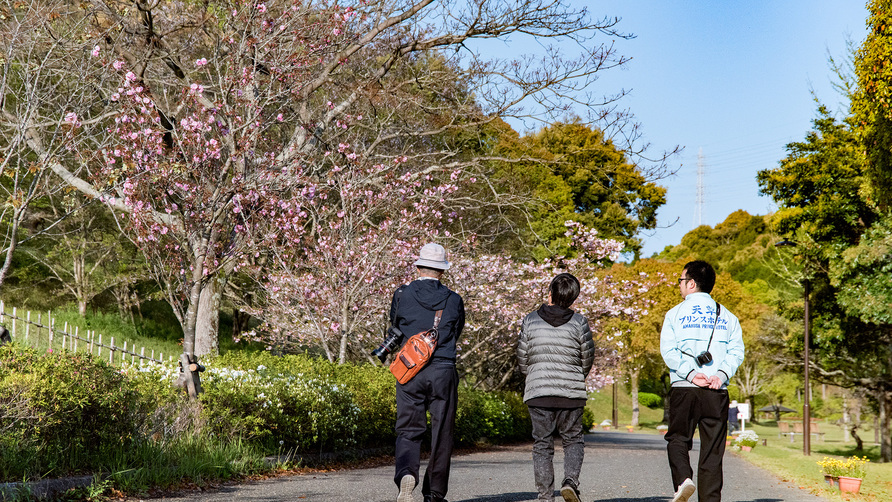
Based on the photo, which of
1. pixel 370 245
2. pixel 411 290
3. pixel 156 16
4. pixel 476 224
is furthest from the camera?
pixel 476 224

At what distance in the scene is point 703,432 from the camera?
571cm

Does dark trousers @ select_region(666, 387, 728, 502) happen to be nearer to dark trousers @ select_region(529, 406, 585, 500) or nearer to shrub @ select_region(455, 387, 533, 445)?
dark trousers @ select_region(529, 406, 585, 500)

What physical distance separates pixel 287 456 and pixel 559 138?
29772 mm

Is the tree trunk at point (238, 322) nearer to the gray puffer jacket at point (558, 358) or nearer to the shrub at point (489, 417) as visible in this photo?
the shrub at point (489, 417)

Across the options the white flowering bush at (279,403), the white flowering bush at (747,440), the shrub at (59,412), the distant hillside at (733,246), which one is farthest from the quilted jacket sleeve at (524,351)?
the distant hillside at (733,246)

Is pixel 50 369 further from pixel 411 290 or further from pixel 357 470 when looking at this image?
pixel 357 470

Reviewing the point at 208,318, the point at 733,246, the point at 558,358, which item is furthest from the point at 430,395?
the point at 733,246

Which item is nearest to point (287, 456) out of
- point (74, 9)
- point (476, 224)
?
point (74, 9)

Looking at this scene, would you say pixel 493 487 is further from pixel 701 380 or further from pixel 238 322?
pixel 238 322

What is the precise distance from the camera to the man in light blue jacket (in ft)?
18.5

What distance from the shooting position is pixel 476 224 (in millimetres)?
23531

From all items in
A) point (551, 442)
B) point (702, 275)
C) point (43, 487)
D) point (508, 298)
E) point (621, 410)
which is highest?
point (508, 298)

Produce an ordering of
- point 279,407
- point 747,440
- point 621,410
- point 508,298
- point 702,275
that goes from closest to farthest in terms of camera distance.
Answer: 1. point 702,275
2. point 279,407
3. point 508,298
4. point 747,440
5. point 621,410

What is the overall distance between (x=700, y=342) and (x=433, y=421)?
77.3 inches
